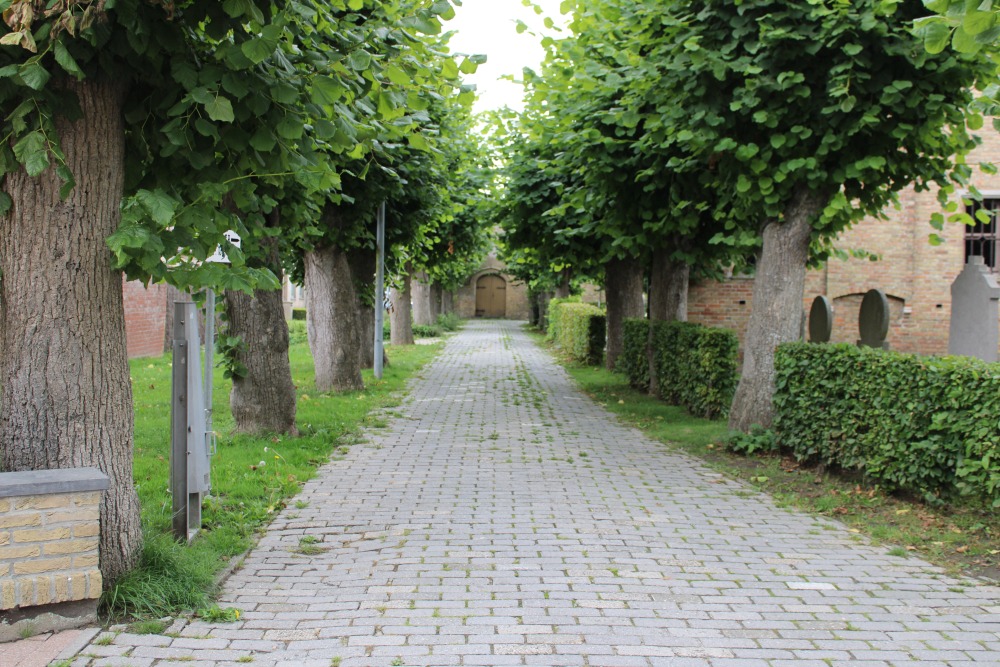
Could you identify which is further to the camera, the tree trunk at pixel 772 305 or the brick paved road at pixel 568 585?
the tree trunk at pixel 772 305

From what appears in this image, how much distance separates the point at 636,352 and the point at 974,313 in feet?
19.2

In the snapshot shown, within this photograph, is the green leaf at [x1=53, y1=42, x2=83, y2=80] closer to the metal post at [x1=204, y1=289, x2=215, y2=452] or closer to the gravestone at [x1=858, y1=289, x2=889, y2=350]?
the metal post at [x1=204, y1=289, x2=215, y2=452]

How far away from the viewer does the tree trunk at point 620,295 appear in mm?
20141

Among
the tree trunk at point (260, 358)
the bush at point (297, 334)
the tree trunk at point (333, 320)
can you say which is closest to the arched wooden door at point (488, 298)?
the bush at point (297, 334)

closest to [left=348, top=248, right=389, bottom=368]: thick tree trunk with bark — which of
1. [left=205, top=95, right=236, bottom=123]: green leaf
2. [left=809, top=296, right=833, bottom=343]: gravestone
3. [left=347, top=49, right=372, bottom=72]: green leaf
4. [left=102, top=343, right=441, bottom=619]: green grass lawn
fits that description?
[left=102, top=343, right=441, bottom=619]: green grass lawn

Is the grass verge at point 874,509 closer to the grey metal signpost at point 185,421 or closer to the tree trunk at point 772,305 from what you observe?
the tree trunk at point 772,305

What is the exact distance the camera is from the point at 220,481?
7.50 m

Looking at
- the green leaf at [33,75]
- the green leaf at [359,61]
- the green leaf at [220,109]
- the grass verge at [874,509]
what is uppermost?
the green leaf at [359,61]

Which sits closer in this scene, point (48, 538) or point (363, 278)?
point (48, 538)

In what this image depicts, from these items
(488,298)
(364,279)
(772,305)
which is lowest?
(772,305)

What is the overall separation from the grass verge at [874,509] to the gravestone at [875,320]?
331cm

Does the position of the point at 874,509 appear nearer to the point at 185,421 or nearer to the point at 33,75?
the point at 185,421

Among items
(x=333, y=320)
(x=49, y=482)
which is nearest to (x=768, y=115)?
(x=49, y=482)

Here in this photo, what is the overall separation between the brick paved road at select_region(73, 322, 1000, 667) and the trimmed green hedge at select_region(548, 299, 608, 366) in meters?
14.8
